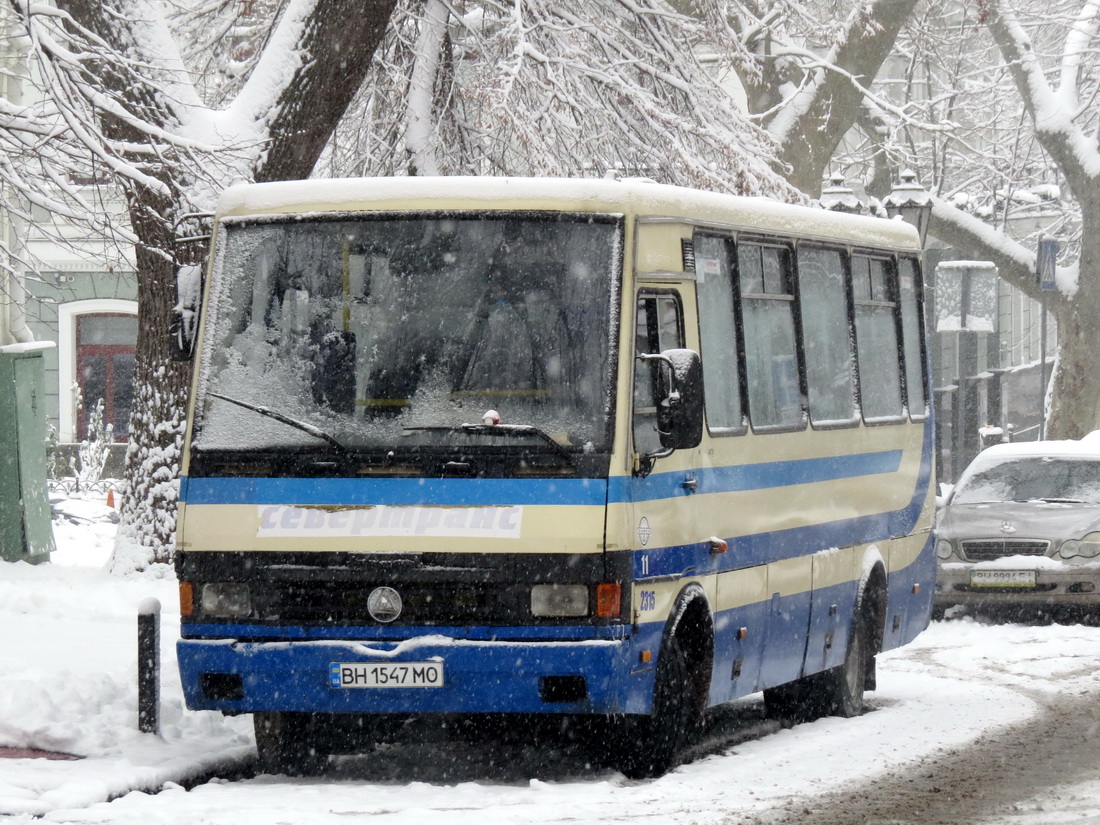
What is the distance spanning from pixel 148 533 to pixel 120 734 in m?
5.94

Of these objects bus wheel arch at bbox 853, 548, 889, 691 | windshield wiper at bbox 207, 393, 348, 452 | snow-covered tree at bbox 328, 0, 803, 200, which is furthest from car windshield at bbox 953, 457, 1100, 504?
windshield wiper at bbox 207, 393, 348, 452

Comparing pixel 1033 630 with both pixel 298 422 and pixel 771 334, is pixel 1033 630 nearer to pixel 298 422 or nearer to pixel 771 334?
pixel 771 334

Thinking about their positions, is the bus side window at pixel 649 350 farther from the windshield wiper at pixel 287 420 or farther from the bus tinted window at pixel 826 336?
the bus tinted window at pixel 826 336

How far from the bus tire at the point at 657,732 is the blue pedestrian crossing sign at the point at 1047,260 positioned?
809 inches

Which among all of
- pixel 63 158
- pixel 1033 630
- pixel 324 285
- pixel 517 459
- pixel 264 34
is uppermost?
pixel 264 34

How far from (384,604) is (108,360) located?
1408 inches

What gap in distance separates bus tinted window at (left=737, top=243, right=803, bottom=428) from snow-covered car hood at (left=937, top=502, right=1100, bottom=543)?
23.3 feet

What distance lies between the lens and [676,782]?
9961 millimetres

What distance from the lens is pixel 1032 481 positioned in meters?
20.1

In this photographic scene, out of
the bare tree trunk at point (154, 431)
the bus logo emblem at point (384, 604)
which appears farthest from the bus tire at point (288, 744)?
the bare tree trunk at point (154, 431)

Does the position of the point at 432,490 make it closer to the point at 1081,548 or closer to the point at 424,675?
the point at 424,675

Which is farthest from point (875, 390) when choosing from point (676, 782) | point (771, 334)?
point (676, 782)

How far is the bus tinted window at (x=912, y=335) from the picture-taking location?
14.8m

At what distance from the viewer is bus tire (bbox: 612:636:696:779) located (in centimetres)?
1005
